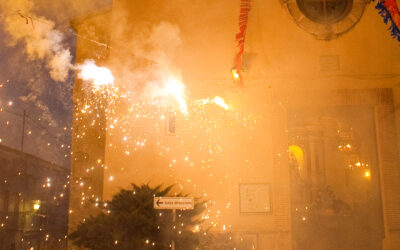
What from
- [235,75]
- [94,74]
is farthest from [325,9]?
[94,74]

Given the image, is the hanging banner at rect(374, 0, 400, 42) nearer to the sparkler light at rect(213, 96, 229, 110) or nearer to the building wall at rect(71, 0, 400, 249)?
the building wall at rect(71, 0, 400, 249)

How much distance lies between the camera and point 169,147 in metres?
8.66

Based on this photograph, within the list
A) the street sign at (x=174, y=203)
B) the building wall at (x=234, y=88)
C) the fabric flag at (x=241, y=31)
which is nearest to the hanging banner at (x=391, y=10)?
the building wall at (x=234, y=88)

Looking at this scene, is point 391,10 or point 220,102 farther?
point 220,102

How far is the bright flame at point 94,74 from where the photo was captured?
890 centimetres

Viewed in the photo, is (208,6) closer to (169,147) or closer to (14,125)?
(169,147)

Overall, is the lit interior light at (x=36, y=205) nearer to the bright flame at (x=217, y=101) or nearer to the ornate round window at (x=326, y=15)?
the bright flame at (x=217, y=101)

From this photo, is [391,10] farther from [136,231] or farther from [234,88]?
[136,231]

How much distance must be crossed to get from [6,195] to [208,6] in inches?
601

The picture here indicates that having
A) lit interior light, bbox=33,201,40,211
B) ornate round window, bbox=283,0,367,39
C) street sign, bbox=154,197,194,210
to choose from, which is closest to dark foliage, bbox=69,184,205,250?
street sign, bbox=154,197,194,210

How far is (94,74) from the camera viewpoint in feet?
29.7

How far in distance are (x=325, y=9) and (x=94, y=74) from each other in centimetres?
572

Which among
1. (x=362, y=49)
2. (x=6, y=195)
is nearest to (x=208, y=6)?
(x=362, y=49)

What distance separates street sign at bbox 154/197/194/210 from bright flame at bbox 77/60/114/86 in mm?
3796
